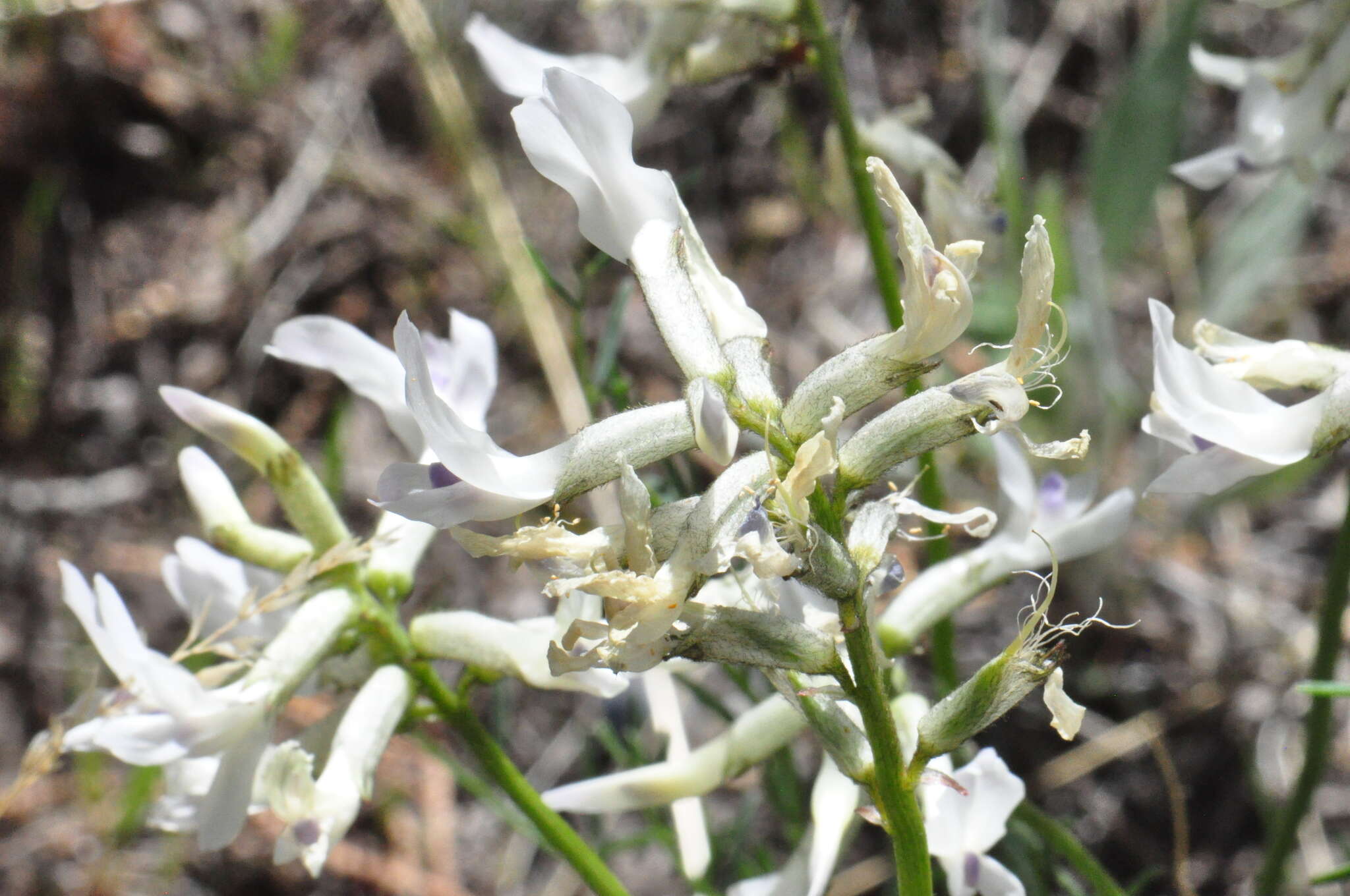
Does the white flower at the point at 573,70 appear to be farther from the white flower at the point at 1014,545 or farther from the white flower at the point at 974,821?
the white flower at the point at 974,821

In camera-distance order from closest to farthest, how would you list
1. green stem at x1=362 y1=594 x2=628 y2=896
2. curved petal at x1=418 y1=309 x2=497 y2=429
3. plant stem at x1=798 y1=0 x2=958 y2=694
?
green stem at x1=362 y1=594 x2=628 y2=896, curved petal at x1=418 y1=309 x2=497 y2=429, plant stem at x1=798 y1=0 x2=958 y2=694

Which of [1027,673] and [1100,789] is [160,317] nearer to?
[1100,789]

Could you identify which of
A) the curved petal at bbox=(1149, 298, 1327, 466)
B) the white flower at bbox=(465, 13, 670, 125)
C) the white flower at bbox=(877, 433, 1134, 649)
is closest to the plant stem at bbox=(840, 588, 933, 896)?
the curved petal at bbox=(1149, 298, 1327, 466)

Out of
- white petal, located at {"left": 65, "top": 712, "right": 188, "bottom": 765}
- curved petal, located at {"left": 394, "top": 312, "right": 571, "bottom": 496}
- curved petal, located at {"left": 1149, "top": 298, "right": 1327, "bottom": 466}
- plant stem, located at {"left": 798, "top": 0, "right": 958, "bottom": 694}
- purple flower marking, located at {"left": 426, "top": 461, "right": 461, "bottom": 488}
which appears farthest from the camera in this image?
plant stem, located at {"left": 798, "top": 0, "right": 958, "bottom": 694}

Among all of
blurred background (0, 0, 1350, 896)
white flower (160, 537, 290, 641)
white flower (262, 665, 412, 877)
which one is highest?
white flower (160, 537, 290, 641)

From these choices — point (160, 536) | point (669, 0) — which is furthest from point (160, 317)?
point (669, 0)

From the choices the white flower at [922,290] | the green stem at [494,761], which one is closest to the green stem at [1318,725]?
the white flower at [922,290]

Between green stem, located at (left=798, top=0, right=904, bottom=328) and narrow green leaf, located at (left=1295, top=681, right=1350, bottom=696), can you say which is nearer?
narrow green leaf, located at (left=1295, top=681, right=1350, bottom=696)

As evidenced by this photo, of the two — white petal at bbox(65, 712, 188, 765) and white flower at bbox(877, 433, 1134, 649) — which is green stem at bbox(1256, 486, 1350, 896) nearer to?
white flower at bbox(877, 433, 1134, 649)

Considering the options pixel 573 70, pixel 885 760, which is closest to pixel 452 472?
pixel 885 760
